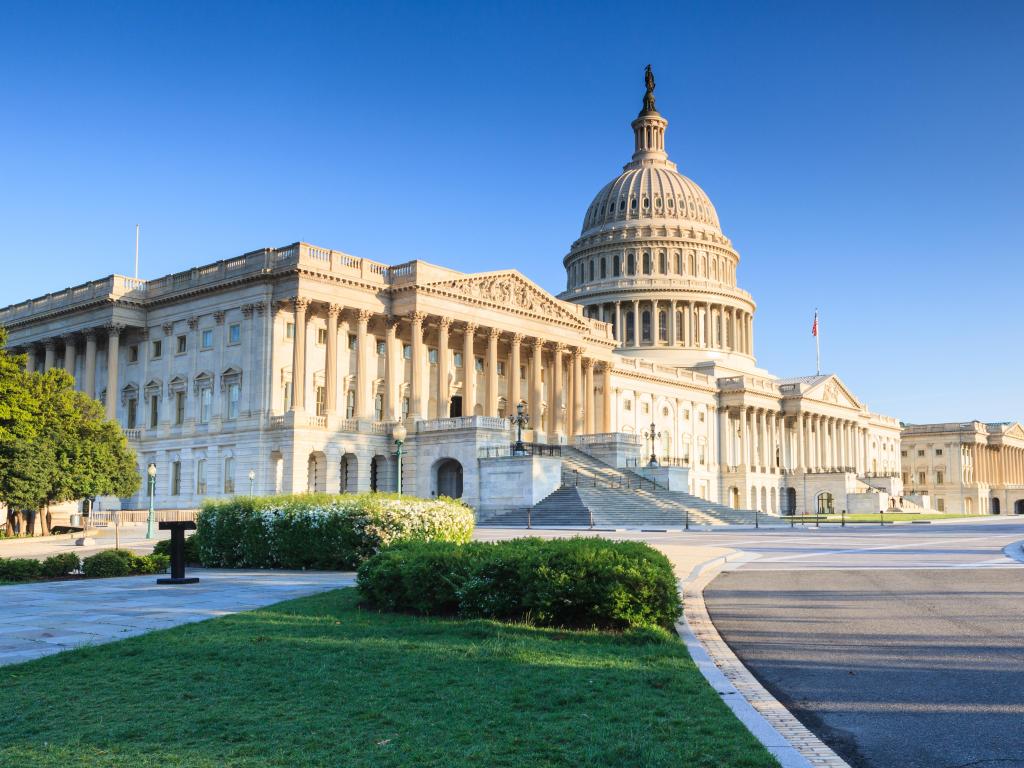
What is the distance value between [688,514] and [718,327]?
247ft

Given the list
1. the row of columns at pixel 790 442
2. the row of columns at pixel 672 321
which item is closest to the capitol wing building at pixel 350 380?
the row of columns at pixel 790 442

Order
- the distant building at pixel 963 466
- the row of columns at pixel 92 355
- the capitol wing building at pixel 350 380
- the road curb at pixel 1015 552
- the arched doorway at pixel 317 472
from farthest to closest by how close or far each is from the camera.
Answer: the distant building at pixel 963 466 → the row of columns at pixel 92 355 → the arched doorway at pixel 317 472 → the capitol wing building at pixel 350 380 → the road curb at pixel 1015 552

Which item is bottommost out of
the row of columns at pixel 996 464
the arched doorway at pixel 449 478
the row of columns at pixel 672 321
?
the arched doorway at pixel 449 478

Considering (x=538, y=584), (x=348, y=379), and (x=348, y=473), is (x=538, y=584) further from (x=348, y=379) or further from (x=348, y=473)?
(x=348, y=379)

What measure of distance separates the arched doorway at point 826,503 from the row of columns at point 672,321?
23.3 metres

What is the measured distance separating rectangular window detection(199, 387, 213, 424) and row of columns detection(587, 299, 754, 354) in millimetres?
68599

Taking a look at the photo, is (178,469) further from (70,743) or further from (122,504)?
(70,743)

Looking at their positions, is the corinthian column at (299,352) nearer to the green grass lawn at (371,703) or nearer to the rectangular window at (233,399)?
the rectangular window at (233,399)

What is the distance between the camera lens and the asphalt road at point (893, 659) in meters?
8.96

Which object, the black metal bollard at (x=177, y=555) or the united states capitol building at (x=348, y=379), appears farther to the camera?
the united states capitol building at (x=348, y=379)

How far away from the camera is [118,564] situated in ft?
81.0

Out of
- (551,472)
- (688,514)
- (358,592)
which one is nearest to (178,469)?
(551,472)

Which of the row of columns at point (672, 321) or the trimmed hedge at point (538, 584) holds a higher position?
the row of columns at point (672, 321)

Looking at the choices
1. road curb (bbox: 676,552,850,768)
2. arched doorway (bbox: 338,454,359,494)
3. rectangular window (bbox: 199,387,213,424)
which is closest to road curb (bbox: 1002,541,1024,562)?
road curb (bbox: 676,552,850,768)
